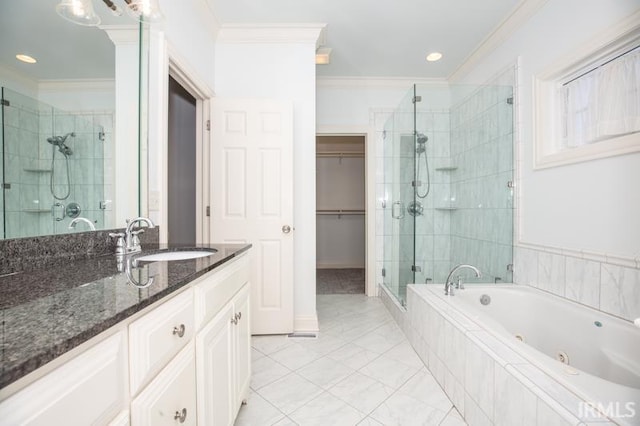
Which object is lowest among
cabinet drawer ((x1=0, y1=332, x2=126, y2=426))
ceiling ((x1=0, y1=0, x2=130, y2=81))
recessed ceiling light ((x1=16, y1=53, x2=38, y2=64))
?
cabinet drawer ((x1=0, y1=332, x2=126, y2=426))

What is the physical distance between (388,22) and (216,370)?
2.75 metres

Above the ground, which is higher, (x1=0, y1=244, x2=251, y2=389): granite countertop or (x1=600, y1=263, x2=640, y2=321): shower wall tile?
(x1=0, y1=244, x2=251, y2=389): granite countertop

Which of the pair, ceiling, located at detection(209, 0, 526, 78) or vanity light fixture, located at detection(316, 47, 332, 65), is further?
vanity light fixture, located at detection(316, 47, 332, 65)

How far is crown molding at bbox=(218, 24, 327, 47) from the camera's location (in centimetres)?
237

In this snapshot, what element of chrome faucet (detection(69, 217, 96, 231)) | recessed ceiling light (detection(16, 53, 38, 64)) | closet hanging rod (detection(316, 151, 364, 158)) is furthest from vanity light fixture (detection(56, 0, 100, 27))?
closet hanging rod (detection(316, 151, 364, 158))

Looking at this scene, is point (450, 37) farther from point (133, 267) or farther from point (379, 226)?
point (133, 267)

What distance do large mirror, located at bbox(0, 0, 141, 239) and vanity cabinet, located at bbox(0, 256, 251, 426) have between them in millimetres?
611

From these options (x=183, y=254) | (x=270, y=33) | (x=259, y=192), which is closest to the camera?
(x=183, y=254)

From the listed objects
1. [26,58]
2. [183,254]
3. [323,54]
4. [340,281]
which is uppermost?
[323,54]

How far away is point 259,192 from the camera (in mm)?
2295

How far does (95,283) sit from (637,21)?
256cm

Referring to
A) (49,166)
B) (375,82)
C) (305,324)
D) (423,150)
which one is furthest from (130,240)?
(375,82)

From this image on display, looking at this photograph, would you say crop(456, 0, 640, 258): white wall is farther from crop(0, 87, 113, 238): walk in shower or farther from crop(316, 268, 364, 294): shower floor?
crop(0, 87, 113, 238): walk in shower

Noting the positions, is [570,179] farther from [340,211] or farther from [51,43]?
[340,211]
